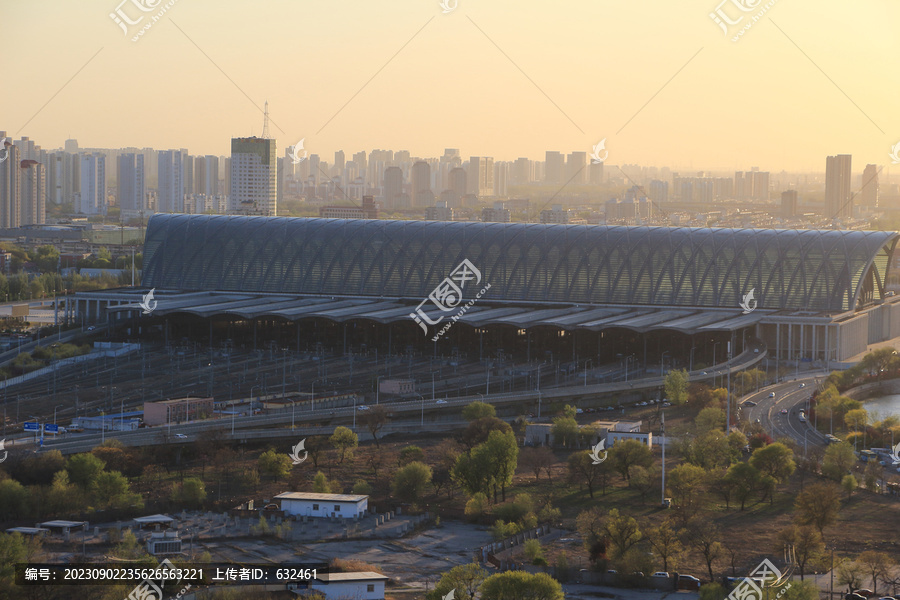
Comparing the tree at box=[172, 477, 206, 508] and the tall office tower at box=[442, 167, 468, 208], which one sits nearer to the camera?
the tree at box=[172, 477, 206, 508]

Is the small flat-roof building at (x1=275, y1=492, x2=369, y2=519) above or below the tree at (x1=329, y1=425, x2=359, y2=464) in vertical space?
below

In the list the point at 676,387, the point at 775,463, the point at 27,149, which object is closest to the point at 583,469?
the point at 775,463

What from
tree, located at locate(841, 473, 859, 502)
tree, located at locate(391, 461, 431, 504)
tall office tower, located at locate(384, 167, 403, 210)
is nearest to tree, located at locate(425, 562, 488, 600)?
tree, located at locate(391, 461, 431, 504)

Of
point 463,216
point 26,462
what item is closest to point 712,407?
point 26,462

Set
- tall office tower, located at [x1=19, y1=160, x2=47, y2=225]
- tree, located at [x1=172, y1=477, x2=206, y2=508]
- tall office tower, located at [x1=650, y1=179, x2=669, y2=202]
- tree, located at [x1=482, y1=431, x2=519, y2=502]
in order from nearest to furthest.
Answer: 1. tree, located at [x1=172, y1=477, x2=206, y2=508]
2. tree, located at [x1=482, y1=431, x2=519, y2=502]
3. tall office tower, located at [x1=19, y1=160, x2=47, y2=225]
4. tall office tower, located at [x1=650, y1=179, x2=669, y2=202]

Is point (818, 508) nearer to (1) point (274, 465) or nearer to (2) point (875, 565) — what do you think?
(2) point (875, 565)

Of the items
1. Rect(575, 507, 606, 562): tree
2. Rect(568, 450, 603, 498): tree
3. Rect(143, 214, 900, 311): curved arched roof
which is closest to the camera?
Rect(575, 507, 606, 562): tree

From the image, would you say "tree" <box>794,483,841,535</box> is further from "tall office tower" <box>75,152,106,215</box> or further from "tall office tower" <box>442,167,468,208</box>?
"tall office tower" <box>442,167,468,208</box>
